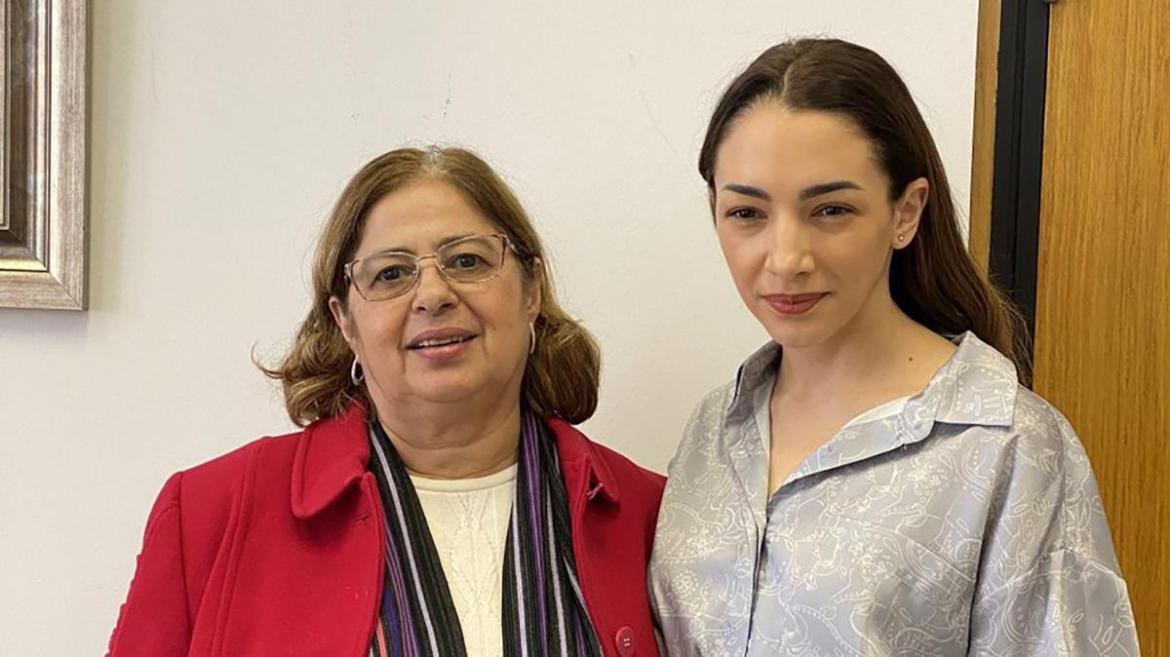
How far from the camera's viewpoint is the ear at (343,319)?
147 centimetres

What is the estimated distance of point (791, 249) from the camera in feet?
3.94

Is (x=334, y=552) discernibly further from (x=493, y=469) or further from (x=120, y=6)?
(x=120, y=6)

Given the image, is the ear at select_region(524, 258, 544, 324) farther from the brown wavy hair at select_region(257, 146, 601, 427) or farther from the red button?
the red button

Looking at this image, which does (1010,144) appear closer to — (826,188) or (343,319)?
(826,188)

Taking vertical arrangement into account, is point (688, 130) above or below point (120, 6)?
below

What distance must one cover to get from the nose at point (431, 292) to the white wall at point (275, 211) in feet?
1.38

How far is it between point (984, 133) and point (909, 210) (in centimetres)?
42

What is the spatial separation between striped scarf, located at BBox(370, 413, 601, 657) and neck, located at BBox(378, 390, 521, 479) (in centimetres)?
2

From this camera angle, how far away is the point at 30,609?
1897 millimetres

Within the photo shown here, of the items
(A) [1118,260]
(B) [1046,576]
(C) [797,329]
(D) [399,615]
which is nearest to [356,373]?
(D) [399,615]

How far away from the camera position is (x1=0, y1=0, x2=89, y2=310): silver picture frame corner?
182cm

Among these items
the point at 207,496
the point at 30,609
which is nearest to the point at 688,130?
the point at 207,496

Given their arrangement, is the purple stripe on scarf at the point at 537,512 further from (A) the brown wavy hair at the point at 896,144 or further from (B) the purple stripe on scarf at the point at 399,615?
(A) the brown wavy hair at the point at 896,144

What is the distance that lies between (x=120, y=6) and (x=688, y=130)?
89 centimetres
